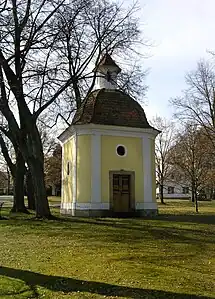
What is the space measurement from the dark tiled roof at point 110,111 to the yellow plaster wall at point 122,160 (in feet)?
3.14

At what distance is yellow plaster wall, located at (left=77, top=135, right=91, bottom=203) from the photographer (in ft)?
77.8

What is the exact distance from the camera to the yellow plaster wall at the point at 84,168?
23.7 metres

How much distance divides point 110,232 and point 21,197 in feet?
45.7

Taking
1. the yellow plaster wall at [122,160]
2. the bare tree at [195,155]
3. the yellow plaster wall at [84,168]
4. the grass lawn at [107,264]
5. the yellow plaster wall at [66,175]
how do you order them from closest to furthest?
the grass lawn at [107,264] → the yellow plaster wall at [84,168] → the yellow plaster wall at [122,160] → the yellow plaster wall at [66,175] → the bare tree at [195,155]

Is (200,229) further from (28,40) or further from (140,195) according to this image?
(28,40)

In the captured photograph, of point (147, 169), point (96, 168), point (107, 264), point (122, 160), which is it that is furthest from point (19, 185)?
point (107, 264)

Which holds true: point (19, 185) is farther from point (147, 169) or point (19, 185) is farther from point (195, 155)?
point (195, 155)

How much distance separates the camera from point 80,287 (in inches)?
279

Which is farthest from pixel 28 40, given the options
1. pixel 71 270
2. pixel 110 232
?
pixel 71 270

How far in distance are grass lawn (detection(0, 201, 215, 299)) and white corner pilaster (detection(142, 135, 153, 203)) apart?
9303 mm

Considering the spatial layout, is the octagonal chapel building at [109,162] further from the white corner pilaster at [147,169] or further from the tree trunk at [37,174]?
the tree trunk at [37,174]

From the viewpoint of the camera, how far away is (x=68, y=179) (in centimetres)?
2603

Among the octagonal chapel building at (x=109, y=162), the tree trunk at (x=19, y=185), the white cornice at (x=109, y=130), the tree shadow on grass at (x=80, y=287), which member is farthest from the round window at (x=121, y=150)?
the tree shadow on grass at (x=80, y=287)

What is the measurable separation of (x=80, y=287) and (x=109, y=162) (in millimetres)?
17249
